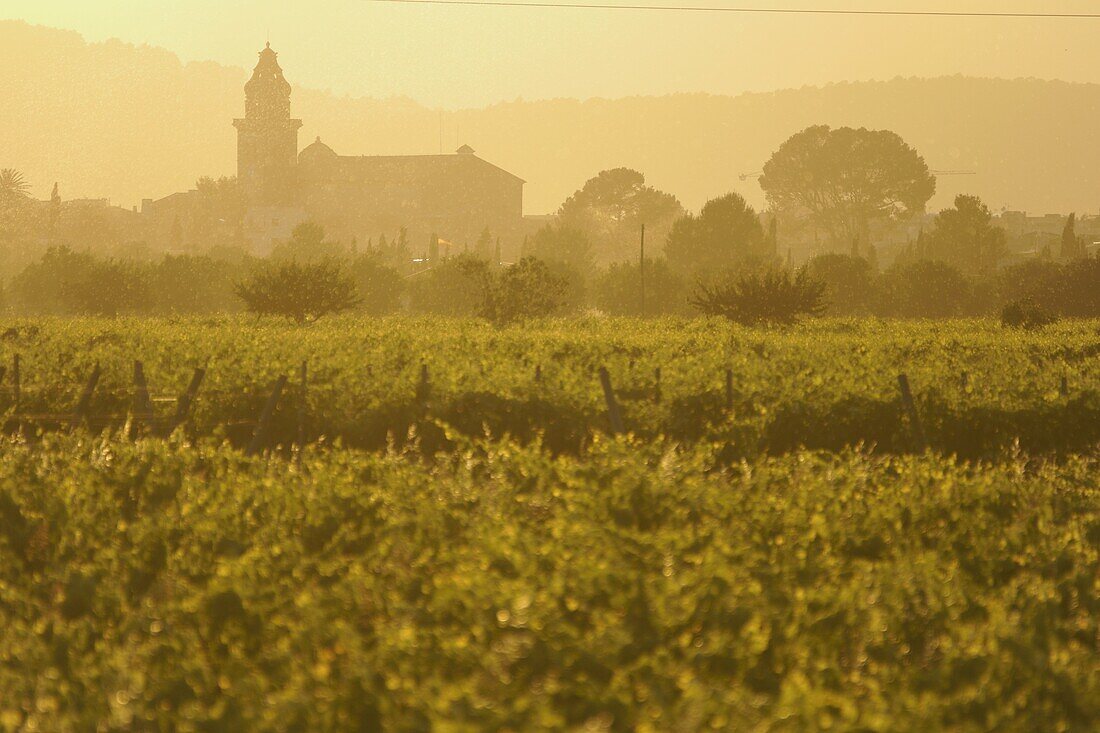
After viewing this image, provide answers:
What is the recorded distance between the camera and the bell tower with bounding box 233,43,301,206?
146 metres

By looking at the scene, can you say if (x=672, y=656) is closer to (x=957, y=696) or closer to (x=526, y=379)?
(x=957, y=696)

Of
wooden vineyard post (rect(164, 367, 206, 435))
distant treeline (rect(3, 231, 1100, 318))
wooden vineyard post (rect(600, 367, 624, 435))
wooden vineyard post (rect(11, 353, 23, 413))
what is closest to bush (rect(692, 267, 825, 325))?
distant treeline (rect(3, 231, 1100, 318))

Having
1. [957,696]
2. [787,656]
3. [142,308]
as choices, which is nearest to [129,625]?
[787,656]

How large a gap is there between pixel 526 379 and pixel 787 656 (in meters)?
15.5

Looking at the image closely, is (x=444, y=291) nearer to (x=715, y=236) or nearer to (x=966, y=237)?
(x=715, y=236)

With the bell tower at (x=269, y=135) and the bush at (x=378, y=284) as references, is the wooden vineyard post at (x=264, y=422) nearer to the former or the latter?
the bush at (x=378, y=284)

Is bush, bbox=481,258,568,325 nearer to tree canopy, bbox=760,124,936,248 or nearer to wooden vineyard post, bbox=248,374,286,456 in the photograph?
wooden vineyard post, bbox=248,374,286,456

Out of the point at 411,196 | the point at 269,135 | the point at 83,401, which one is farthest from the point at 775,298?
the point at 411,196

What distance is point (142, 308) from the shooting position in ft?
268

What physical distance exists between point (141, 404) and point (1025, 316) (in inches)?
1980

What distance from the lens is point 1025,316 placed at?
204 ft

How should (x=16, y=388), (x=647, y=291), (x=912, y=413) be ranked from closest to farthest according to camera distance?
(x=912, y=413) → (x=16, y=388) → (x=647, y=291)

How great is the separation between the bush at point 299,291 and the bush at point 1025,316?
31780mm

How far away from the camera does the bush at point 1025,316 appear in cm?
6144
